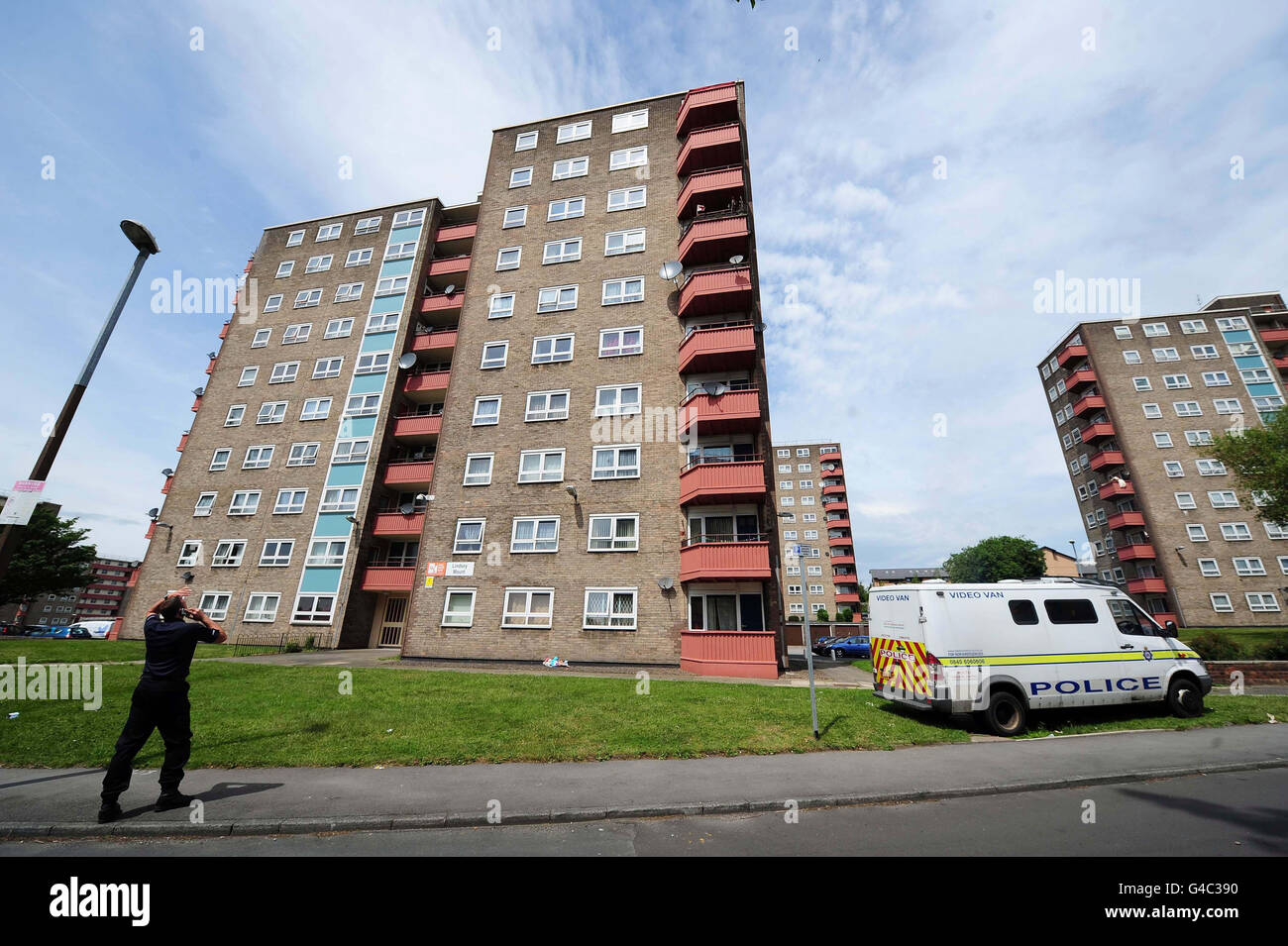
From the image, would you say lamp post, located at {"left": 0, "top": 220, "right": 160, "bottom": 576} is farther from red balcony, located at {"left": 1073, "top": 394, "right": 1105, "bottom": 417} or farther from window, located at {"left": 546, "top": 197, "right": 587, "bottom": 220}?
red balcony, located at {"left": 1073, "top": 394, "right": 1105, "bottom": 417}

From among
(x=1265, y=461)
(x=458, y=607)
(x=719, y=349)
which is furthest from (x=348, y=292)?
(x=1265, y=461)

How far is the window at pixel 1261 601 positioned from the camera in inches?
1443

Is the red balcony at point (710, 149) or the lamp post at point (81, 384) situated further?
the red balcony at point (710, 149)

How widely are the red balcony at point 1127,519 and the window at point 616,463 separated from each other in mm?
45576

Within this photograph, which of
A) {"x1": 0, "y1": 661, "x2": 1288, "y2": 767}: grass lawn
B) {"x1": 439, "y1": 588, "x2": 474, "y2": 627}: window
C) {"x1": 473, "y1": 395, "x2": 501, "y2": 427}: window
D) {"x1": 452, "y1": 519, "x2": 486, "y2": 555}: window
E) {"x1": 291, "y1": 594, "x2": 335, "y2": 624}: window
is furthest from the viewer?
{"x1": 291, "y1": 594, "x2": 335, "y2": 624}: window

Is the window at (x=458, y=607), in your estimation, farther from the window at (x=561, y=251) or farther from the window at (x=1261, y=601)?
the window at (x=1261, y=601)

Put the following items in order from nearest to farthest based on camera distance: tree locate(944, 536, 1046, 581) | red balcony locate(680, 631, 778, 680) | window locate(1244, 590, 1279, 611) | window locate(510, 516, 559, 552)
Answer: red balcony locate(680, 631, 778, 680)
window locate(510, 516, 559, 552)
window locate(1244, 590, 1279, 611)
tree locate(944, 536, 1046, 581)

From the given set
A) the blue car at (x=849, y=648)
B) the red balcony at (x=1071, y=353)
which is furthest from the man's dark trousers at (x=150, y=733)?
the red balcony at (x=1071, y=353)

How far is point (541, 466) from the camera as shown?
2222cm

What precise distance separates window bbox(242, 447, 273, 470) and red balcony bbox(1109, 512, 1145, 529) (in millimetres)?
62725

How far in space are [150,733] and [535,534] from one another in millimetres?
15723

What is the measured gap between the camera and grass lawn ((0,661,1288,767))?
25.4ft

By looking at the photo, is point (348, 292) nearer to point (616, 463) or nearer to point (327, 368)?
point (327, 368)

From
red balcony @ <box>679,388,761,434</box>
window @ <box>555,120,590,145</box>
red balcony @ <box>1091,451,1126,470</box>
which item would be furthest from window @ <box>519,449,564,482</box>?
red balcony @ <box>1091,451,1126,470</box>
